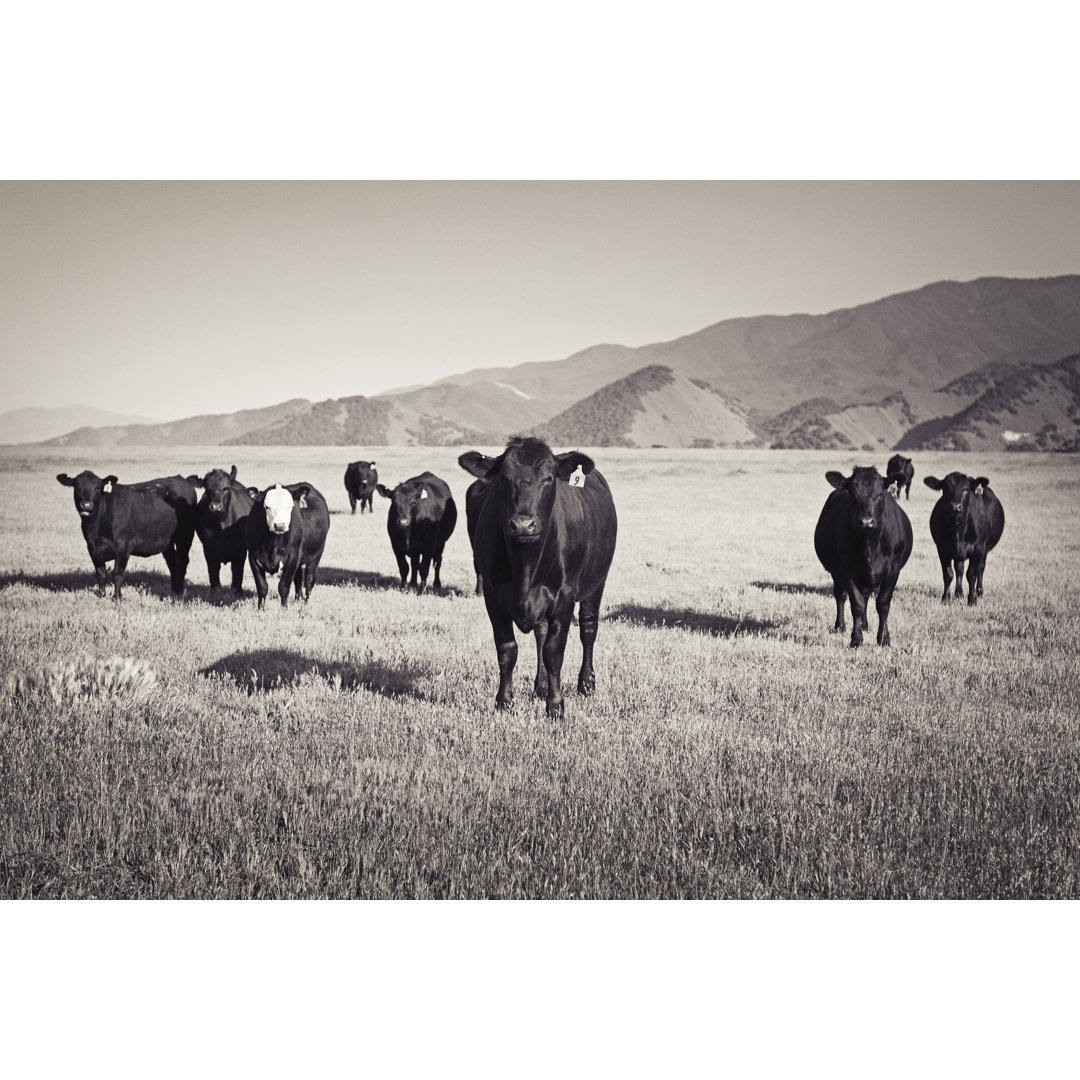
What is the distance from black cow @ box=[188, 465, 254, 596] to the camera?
9.60 meters

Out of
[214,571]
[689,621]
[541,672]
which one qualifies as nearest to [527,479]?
[541,672]

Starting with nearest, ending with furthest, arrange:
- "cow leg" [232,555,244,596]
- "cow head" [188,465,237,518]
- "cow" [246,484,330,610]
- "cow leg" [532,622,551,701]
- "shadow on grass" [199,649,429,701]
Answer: "cow leg" [532,622,551,701] < "shadow on grass" [199,649,429,701] < "cow" [246,484,330,610] < "cow head" [188,465,237,518] < "cow leg" [232,555,244,596]

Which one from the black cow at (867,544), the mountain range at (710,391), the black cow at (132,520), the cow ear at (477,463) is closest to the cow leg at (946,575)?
the mountain range at (710,391)

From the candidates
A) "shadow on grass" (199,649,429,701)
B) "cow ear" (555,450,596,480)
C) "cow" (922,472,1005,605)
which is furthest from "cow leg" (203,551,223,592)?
"cow" (922,472,1005,605)

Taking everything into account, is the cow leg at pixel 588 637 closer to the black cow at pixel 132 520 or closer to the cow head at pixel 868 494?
the cow head at pixel 868 494

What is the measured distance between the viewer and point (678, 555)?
46.9 feet

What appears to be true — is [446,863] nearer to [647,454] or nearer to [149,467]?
[149,467]

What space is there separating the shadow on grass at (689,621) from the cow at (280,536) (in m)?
3.83

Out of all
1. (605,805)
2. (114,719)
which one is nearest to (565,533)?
(605,805)

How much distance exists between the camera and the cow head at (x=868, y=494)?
24.5 ft

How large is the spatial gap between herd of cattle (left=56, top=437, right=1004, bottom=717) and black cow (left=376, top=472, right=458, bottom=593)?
2 cm

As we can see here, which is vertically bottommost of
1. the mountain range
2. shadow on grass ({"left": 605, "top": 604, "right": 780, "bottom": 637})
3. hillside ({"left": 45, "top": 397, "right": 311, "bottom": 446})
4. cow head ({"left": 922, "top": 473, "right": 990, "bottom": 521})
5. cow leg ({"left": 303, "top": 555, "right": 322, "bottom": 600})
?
shadow on grass ({"left": 605, "top": 604, "right": 780, "bottom": 637})

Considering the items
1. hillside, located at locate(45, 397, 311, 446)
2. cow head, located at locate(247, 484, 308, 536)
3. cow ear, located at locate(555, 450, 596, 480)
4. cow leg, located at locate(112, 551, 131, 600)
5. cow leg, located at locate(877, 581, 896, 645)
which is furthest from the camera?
cow head, located at locate(247, 484, 308, 536)

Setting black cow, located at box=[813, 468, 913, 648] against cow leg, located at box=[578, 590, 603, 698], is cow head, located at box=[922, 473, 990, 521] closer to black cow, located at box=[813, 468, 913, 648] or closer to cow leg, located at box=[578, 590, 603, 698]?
black cow, located at box=[813, 468, 913, 648]
